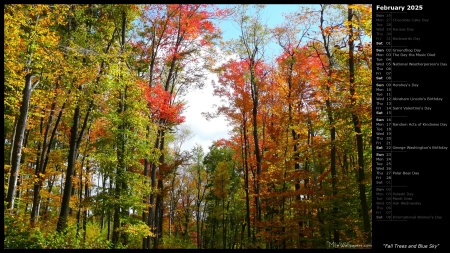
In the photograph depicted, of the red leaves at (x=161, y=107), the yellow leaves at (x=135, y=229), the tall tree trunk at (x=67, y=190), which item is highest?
the red leaves at (x=161, y=107)

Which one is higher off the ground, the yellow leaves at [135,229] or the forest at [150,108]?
the forest at [150,108]

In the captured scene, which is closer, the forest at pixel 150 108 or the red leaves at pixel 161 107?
the forest at pixel 150 108

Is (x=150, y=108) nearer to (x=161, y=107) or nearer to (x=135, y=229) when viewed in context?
(x=161, y=107)

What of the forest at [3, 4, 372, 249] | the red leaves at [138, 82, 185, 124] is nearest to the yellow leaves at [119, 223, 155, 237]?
the forest at [3, 4, 372, 249]

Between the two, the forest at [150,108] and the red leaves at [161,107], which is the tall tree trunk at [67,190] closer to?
the forest at [150,108]

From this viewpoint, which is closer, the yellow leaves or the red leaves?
the yellow leaves

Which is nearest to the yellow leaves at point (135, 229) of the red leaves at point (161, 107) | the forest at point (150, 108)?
the forest at point (150, 108)

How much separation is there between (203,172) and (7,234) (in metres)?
41.0

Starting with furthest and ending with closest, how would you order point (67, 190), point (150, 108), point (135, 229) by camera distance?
point (150, 108)
point (67, 190)
point (135, 229)

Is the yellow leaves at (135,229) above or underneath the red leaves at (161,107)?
underneath

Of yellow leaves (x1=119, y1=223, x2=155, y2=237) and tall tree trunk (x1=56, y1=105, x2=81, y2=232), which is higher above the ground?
tall tree trunk (x1=56, y1=105, x2=81, y2=232)

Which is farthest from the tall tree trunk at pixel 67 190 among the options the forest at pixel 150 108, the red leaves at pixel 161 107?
the red leaves at pixel 161 107

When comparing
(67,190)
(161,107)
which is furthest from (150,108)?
(67,190)

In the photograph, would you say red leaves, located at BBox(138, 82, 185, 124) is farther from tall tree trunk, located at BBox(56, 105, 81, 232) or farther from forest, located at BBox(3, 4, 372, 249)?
tall tree trunk, located at BBox(56, 105, 81, 232)
